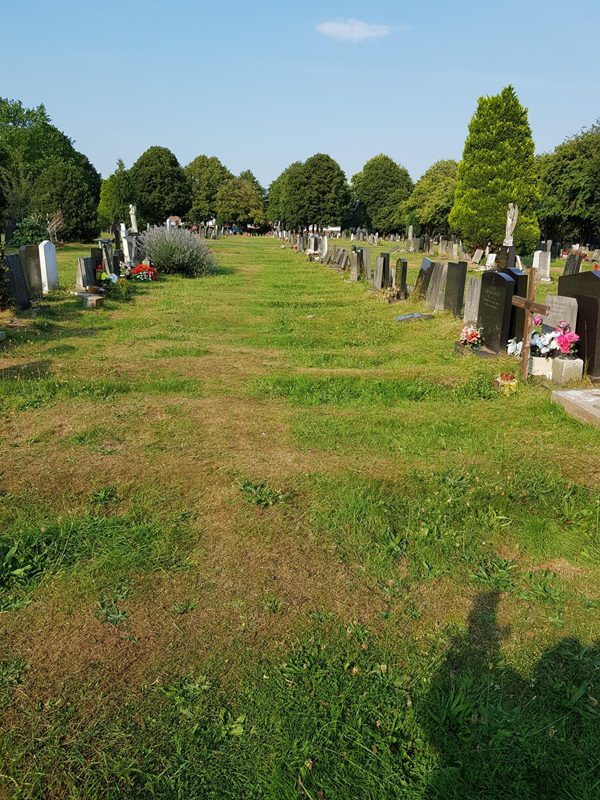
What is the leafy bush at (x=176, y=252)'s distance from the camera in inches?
787

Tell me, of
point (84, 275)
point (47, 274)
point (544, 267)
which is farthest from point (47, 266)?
point (544, 267)

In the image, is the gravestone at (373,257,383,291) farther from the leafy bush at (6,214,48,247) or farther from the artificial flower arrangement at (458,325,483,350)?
the leafy bush at (6,214,48,247)

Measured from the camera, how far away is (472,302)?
1086cm

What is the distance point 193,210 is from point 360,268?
75790 millimetres

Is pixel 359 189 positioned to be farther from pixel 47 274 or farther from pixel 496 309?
pixel 496 309

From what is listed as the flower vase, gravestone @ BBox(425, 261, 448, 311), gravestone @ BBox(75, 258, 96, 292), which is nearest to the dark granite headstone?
gravestone @ BBox(425, 261, 448, 311)

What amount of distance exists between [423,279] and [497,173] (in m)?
16.6

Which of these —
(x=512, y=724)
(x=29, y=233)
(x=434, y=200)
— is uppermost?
(x=434, y=200)

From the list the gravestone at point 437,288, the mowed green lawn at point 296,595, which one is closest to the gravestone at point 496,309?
the mowed green lawn at point 296,595

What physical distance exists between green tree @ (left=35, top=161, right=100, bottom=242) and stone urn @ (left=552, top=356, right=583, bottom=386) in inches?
1177

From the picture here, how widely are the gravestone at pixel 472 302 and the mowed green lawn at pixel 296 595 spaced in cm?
379

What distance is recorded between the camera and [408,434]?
6.01m

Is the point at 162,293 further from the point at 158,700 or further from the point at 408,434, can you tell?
the point at 158,700

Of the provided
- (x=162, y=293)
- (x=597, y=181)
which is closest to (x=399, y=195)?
(x=597, y=181)
